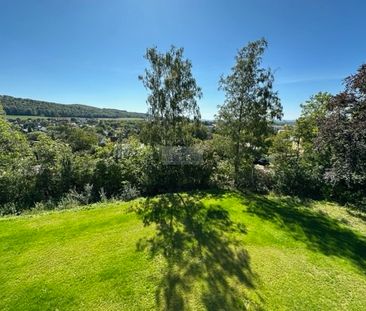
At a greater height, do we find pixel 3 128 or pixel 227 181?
pixel 3 128

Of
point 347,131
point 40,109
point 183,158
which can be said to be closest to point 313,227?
point 347,131

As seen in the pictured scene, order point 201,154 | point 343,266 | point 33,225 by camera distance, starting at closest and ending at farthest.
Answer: point 343,266 → point 33,225 → point 201,154

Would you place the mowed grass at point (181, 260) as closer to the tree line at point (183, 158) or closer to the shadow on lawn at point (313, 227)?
the shadow on lawn at point (313, 227)

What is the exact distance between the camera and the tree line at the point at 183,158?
1028 centimetres

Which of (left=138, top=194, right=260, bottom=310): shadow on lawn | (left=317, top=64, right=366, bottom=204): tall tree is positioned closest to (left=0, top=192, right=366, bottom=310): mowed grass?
(left=138, top=194, right=260, bottom=310): shadow on lawn

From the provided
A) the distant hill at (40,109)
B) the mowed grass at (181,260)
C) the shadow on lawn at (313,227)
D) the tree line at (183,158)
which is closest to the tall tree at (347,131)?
the tree line at (183,158)

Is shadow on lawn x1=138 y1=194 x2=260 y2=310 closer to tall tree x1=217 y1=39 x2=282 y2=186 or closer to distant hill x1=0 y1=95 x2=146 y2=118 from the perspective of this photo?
tall tree x1=217 y1=39 x2=282 y2=186

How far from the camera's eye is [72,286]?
15.8 feet

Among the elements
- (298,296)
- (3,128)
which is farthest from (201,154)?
(3,128)

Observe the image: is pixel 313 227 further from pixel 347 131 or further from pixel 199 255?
pixel 199 255

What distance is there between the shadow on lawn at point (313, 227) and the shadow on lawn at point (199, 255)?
1.53m

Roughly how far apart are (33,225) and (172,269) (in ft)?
14.4

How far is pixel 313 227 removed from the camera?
26.0ft

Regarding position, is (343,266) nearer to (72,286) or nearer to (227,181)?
(72,286)
